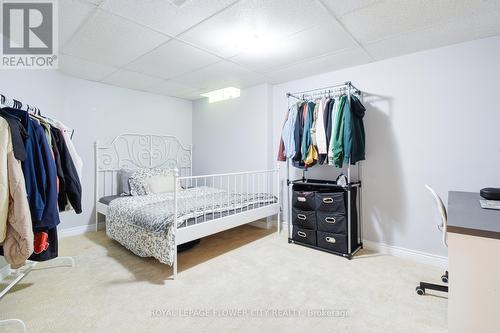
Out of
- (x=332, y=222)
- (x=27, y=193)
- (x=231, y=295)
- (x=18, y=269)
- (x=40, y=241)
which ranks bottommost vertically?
(x=231, y=295)

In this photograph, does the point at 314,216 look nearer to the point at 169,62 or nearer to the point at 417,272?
the point at 417,272

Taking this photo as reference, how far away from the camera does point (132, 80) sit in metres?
3.49

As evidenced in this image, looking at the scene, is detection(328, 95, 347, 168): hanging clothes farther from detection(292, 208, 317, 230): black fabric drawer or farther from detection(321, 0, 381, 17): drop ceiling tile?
detection(321, 0, 381, 17): drop ceiling tile

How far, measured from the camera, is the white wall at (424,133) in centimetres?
224

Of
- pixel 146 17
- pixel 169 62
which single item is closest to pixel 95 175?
pixel 169 62

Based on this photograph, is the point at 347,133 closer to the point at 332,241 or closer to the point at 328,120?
the point at 328,120

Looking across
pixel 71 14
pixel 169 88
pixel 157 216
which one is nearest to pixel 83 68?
pixel 169 88

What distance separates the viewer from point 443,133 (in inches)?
95.7

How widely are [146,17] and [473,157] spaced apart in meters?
3.13

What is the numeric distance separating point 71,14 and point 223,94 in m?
2.39

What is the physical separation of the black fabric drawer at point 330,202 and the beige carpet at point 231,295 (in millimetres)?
509

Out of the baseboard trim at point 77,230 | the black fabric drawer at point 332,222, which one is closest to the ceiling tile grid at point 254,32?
the black fabric drawer at point 332,222

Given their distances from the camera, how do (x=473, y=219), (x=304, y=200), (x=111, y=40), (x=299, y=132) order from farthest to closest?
(x=299, y=132), (x=304, y=200), (x=111, y=40), (x=473, y=219)

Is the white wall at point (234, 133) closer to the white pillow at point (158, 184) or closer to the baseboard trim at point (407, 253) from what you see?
the white pillow at point (158, 184)
